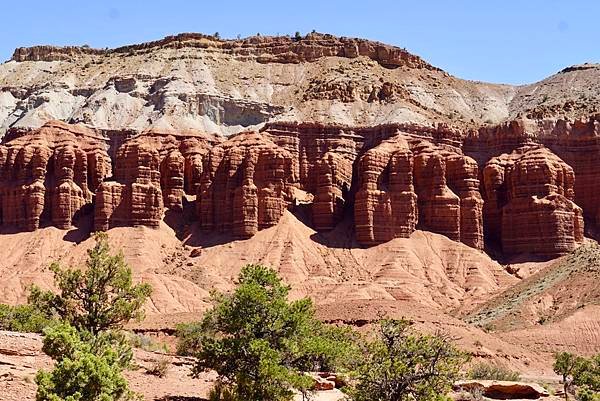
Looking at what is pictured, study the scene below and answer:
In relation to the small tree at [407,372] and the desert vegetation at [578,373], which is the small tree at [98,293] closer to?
the small tree at [407,372]

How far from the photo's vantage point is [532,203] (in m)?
98.4

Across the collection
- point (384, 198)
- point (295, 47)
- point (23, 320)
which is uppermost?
point (295, 47)

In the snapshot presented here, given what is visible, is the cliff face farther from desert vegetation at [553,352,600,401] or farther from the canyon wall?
desert vegetation at [553,352,600,401]

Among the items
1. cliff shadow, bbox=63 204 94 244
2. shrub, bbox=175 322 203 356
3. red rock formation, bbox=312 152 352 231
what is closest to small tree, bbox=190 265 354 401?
shrub, bbox=175 322 203 356

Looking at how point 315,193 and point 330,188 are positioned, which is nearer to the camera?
point 330,188

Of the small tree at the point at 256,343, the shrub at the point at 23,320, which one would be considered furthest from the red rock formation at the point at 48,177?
the small tree at the point at 256,343

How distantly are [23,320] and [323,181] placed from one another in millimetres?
55412

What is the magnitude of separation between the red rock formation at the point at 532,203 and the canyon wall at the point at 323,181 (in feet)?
0.40

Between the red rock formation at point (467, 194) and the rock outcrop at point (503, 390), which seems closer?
the rock outcrop at point (503, 390)

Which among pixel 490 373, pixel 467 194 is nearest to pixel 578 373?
pixel 490 373

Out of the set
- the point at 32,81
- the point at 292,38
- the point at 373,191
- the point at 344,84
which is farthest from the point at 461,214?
the point at 32,81

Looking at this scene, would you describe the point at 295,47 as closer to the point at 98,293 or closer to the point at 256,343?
the point at 98,293

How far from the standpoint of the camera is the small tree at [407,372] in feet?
76.9

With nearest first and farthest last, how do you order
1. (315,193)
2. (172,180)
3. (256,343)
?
(256,343) → (172,180) → (315,193)
